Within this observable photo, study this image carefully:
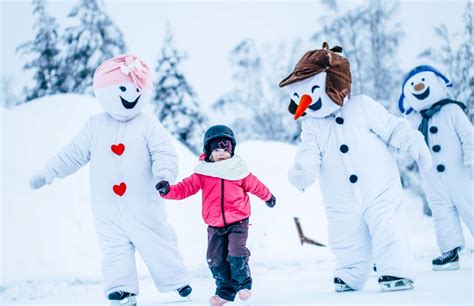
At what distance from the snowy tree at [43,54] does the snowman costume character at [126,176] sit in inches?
621

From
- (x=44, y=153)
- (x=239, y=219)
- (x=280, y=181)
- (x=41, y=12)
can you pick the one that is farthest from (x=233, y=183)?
(x=41, y=12)

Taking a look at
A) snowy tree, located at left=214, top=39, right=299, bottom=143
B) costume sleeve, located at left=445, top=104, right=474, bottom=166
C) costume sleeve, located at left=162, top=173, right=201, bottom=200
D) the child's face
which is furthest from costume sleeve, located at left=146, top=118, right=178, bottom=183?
snowy tree, located at left=214, top=39, right=299, bottom=143

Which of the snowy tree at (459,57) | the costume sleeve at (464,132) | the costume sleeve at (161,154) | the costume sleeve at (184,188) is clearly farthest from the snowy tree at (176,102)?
the costume sleeve at (184,188)

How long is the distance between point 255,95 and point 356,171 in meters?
18.7

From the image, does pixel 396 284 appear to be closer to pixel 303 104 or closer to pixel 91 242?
pixel 303 104

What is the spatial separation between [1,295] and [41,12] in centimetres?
1831

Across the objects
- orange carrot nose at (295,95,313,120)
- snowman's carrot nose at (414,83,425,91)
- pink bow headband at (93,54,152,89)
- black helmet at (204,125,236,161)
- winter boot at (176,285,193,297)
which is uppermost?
pink bow headband at (93,54,152,89)

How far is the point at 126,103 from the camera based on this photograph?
4.01 metres

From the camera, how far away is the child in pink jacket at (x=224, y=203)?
352 centimetres

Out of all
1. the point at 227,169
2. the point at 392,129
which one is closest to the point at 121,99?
the point at 227,169

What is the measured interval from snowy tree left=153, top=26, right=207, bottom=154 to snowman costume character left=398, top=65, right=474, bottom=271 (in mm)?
12266

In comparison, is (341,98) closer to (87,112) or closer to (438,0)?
(87,112)

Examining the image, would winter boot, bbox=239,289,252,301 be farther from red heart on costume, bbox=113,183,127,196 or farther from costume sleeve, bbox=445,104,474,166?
costume sleeve, bbox=445,104,474,166

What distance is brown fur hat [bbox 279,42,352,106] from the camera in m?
3.93
